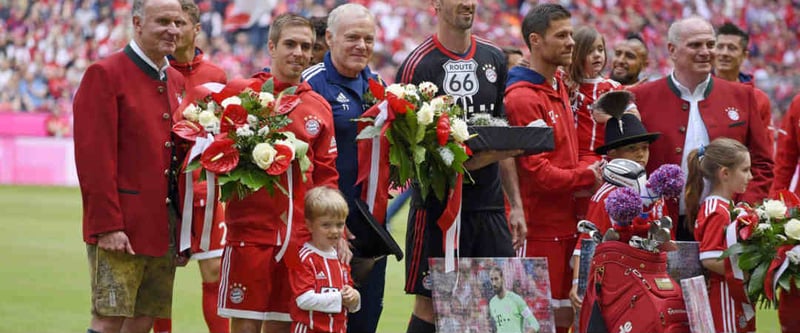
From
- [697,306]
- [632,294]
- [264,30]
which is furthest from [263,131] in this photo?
[264,30]

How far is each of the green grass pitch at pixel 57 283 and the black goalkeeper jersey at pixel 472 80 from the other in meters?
2.82

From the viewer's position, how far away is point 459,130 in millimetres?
6820

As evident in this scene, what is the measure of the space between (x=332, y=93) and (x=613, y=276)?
6.67 feet

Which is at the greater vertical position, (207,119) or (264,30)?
(264,30)

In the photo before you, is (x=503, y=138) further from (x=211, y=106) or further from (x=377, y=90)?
(x=211, y=106)

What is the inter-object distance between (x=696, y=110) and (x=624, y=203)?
166cm

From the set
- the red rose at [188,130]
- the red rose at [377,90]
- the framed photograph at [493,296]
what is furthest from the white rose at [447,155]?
the red rose at [188,130]

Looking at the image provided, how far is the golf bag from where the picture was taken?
280 inches

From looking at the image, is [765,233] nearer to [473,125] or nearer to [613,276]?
[613,276]

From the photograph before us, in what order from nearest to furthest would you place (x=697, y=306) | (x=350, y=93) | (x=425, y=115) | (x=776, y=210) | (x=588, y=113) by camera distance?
(x=425, y=115)
(x=697, y=306)
(x=776, y=210)
(x=350, y=93)
(x=588, y=113)

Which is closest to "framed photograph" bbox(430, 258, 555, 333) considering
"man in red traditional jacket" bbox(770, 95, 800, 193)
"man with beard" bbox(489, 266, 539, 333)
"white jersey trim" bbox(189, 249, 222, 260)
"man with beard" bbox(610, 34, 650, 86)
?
"man with beard" bbox(489, 266, 539, 333)

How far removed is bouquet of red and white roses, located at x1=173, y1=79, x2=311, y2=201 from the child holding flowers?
102 inches

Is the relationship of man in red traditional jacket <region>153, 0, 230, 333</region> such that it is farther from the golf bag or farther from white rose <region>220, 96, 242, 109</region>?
the golf bag

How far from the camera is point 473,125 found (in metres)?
7.15
